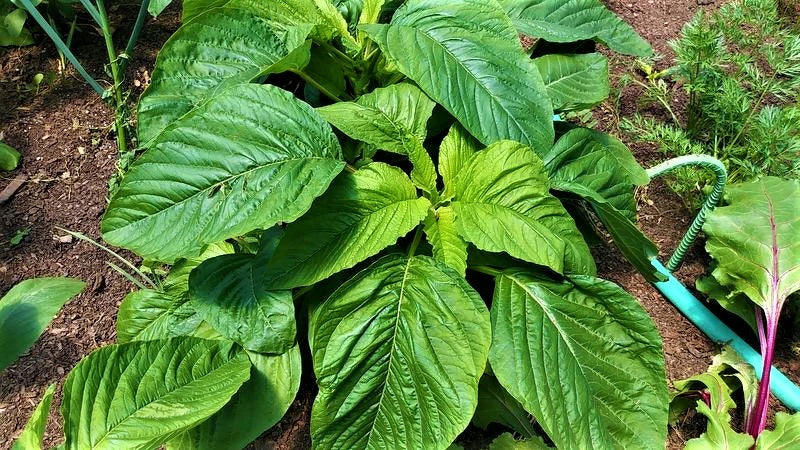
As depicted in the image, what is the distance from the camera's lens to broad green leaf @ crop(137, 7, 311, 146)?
1.31m

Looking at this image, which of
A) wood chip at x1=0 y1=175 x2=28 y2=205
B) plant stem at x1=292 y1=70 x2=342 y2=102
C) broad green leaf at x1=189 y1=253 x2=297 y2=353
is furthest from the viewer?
wood chip at x1=0 y1=175 x2=28 y2=205

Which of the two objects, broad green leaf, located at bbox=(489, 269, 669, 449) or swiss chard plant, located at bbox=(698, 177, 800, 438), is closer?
broad green leaf, located at bbox=(489, 269, 669, 449)

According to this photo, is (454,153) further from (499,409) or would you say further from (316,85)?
(499,409)

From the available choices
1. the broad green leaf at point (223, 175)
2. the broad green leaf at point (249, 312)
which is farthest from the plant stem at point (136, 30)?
the broad green leaf at point (249, 312)

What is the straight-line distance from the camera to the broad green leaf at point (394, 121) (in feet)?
4.42

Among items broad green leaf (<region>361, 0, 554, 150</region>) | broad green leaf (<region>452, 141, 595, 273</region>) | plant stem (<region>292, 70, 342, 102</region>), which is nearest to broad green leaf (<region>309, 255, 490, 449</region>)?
broad green leaf (<region>452, 141, 595, 273</region>)

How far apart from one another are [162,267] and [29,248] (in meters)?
0.40

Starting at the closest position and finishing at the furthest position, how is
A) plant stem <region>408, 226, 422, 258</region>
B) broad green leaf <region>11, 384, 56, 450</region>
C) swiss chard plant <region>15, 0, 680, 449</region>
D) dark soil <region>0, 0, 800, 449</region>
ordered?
broad green leaf <region>11, 384, 56, 450</region> → swiss chard plant <region>15, 0, 680, 449</region> → plant stem <region>408, 226, 422, 258</region> → dark soil <region>0, 0, 800, 449</region>

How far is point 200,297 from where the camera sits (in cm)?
129

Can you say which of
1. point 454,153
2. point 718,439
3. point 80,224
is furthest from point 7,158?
point 718,439

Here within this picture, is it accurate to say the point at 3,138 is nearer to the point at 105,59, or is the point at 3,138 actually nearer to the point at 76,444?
the point at 105,59

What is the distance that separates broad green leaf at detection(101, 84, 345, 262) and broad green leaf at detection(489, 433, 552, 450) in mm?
711

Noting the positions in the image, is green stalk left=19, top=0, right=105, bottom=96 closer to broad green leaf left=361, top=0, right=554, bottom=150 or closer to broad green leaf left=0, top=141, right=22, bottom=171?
broad green leaf left=0, top=141, right=22, bottom=171

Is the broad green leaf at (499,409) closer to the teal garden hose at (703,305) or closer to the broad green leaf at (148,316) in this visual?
the teal garden hose at (703,305)
